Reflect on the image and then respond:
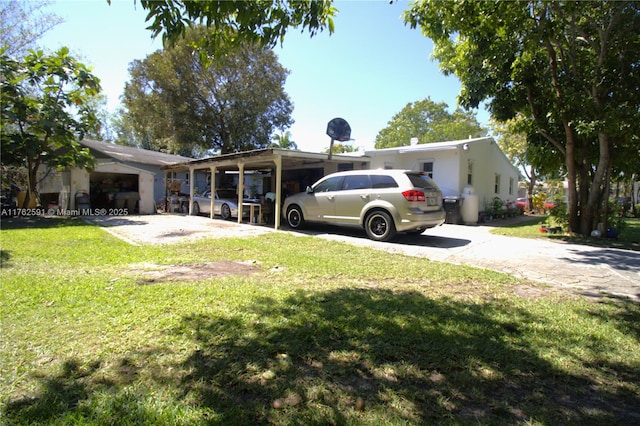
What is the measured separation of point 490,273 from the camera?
5.44 meters

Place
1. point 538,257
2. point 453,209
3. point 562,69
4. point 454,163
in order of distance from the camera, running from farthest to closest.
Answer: point 454,163 < point 453,209 < point 562,69 < point 538,257

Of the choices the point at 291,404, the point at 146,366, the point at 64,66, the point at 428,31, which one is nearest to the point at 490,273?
the point at 291,404

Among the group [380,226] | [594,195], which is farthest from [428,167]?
[380,226]

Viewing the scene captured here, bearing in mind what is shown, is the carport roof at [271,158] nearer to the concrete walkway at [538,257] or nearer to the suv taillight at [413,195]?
the concrete walkway at [538,257]

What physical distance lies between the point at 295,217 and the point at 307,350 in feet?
26.8

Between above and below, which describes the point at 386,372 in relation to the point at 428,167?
below

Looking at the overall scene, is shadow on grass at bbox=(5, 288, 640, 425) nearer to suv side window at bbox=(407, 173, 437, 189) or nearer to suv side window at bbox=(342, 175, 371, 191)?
suv side window at bbox=(407, 173, 437, 189)

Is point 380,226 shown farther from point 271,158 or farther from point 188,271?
point 188,271

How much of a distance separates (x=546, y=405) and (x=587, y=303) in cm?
264

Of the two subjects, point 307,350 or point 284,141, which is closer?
point 307,350

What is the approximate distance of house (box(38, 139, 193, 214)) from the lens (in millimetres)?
15016

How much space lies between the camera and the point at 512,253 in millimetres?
7129

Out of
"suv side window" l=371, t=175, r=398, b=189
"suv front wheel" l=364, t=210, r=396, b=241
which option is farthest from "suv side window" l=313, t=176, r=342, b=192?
"suv front wheel" l=364, t=210, r=396, b=241

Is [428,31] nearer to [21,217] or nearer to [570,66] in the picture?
[570,66]
